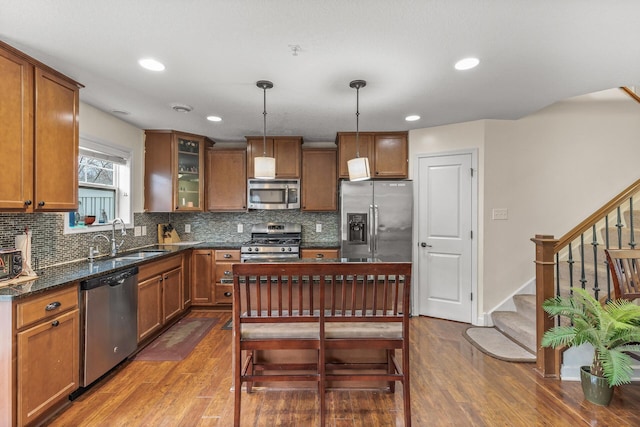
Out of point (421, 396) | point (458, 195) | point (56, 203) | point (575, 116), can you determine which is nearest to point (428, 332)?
point (421, 396)

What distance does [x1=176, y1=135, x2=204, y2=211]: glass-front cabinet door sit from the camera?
13.6 ft

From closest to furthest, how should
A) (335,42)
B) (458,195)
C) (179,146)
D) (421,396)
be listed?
(335,42) < (421,396) < (458,195) < (179,146)

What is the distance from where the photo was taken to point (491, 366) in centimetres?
264

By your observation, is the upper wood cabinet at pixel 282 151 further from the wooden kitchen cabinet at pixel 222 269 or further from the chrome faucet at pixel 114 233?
the chrome faucet at pixel 114 233

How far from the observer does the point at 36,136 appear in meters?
2.11

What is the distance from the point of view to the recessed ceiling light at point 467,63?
213 centimetres

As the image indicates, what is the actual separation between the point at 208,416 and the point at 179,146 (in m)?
3.35

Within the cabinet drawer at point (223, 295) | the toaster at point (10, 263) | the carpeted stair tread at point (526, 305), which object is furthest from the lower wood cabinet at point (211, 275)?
the carpeted stair tread at point (526, 305)

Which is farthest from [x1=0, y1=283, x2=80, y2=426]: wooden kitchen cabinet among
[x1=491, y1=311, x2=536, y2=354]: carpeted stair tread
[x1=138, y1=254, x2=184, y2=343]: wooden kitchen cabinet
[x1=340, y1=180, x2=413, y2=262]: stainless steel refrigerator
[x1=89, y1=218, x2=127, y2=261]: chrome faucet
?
[x1=491, y1=311, x2=536, y2=354]: carpeted stair tread

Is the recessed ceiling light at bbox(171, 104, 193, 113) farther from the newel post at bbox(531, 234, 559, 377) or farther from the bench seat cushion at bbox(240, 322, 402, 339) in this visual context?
the newel post at bbox(531, 234, 559, 377)

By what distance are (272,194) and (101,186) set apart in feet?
6.62

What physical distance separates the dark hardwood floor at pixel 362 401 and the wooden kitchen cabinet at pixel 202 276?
1.43 meters

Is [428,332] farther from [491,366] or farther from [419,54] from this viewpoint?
[419,54]

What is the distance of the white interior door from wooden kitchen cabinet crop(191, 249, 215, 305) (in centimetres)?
281
